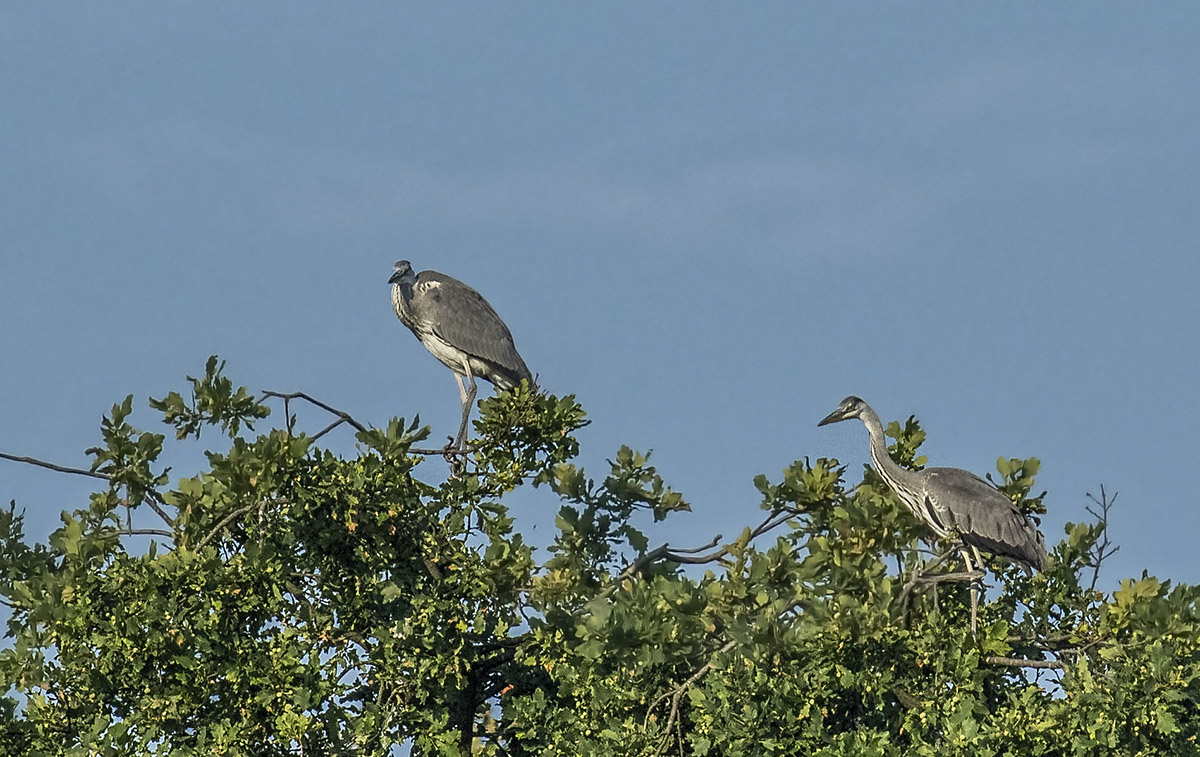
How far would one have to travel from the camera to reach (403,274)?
799 inches

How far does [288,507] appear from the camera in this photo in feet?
40.7

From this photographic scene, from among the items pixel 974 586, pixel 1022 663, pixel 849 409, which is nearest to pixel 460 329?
pixel 849 409

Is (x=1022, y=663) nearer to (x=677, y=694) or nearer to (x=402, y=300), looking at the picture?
(x=677, y=694)

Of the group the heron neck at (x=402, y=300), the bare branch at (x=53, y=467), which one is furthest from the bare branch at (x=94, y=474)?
the heron neck at (x=402, y=300)

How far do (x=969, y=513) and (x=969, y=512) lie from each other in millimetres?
18

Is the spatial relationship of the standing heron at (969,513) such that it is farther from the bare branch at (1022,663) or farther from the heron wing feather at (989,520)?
the bare branch at (1022,663)

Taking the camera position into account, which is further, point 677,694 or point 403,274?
point 403,274

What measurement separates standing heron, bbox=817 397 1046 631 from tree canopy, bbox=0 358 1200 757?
1.82 ft

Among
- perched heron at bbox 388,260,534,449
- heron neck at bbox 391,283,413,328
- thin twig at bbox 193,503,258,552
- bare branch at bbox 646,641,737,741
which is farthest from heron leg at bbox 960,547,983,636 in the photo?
heron neck at bbox 391,283,413,328

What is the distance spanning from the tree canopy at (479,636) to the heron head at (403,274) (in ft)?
22.1

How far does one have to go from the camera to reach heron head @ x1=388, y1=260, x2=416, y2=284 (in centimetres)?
2023

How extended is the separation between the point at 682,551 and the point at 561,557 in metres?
1.27

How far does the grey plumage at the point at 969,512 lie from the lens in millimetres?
13891

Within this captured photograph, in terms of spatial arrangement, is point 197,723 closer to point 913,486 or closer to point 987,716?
point 987,716
